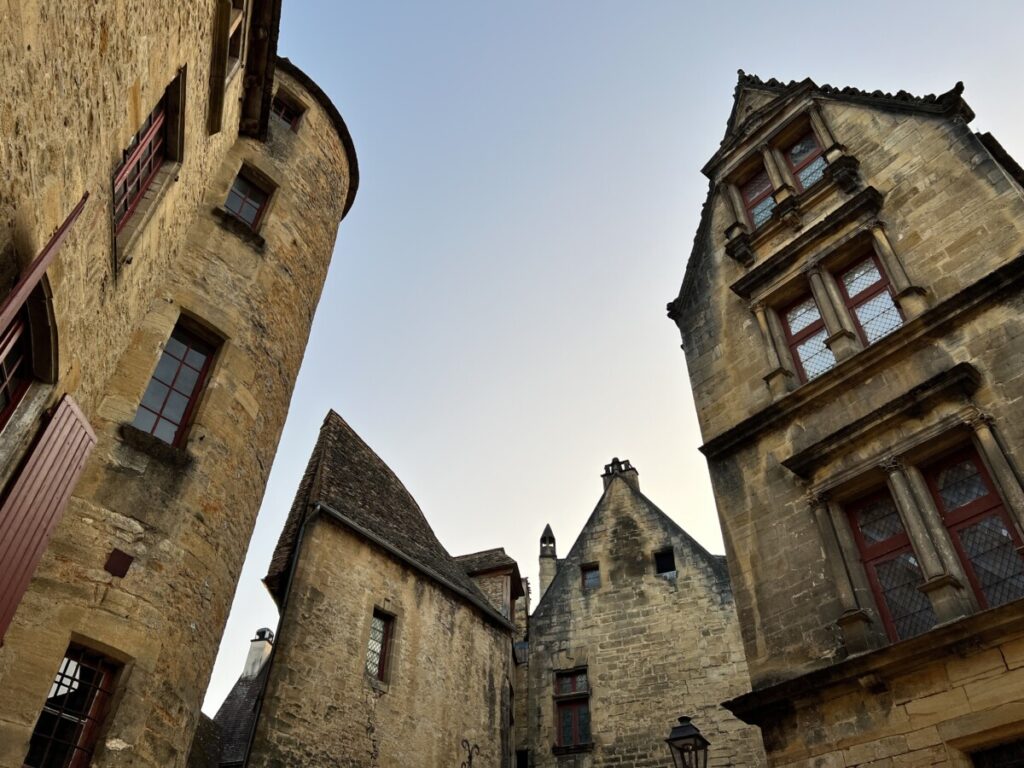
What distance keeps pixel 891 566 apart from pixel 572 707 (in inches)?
401

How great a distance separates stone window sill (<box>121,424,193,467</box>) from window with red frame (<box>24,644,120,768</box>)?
1916mm

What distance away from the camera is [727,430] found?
912 centimetres

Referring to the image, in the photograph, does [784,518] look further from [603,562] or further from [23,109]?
[603,562]

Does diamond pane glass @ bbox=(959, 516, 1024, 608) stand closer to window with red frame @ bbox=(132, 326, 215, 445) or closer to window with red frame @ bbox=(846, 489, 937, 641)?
window with red frame @ bbox=(846, 489, 937, 641)

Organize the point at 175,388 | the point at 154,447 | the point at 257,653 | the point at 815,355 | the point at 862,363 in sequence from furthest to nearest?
the point at 257,653
the point at 815,355
the point at 175,388
the point at 862,363
the point at 154,447

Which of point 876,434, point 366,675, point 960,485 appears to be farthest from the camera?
point 366,675

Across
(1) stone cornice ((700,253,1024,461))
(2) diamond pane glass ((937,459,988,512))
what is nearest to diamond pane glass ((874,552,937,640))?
(2) diamond pane glass ((937,459,988,512))

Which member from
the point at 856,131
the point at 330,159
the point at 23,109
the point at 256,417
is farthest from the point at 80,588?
the point at 856,131

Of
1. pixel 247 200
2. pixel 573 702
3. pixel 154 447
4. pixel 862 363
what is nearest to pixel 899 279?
pixel 862 363

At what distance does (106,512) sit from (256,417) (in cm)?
256

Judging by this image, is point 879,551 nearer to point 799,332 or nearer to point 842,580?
point 842,580

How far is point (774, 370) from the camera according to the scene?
357 inches

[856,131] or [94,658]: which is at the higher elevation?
[856,131]

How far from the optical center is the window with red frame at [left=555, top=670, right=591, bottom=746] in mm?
15180
